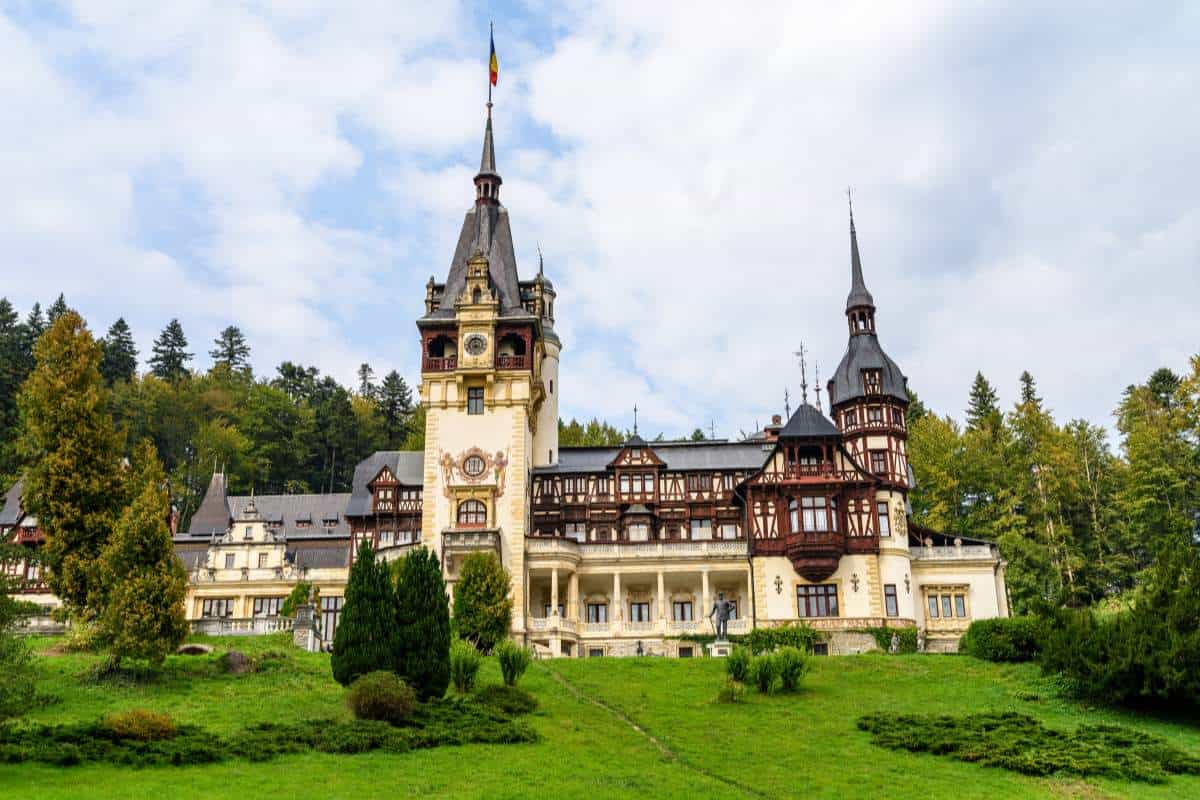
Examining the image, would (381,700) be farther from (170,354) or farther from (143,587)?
(170,354)

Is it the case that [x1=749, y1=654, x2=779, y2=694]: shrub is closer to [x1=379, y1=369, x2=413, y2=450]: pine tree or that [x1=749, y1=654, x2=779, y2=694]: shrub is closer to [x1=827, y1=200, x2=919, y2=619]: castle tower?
[x1=827, y1=200, x2=919, y2=619]: castle tower

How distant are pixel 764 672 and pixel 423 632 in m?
11.6

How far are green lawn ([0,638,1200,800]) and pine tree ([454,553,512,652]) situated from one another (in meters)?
7.05

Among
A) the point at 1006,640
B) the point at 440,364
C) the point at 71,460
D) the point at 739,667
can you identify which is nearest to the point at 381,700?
the point at 739,667

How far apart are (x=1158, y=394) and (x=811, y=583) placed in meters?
34.8

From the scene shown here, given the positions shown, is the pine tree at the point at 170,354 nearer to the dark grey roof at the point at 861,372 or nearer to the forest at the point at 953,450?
the forest at the point at 953,450

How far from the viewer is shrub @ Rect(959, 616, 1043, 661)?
43.2 metres

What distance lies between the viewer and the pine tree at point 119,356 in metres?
101

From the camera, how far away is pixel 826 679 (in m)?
40.6

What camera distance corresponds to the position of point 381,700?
30.6 metres

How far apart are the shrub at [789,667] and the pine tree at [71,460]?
24.8 metres

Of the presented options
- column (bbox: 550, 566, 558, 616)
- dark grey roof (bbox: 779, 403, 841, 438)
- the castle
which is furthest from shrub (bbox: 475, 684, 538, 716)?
dark grey roof (bbox: 779, 403, 841, 438)

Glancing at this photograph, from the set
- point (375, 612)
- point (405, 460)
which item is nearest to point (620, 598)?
point (405, 460)

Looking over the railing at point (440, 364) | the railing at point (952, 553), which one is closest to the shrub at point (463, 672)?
the railing at point (440, 364)
